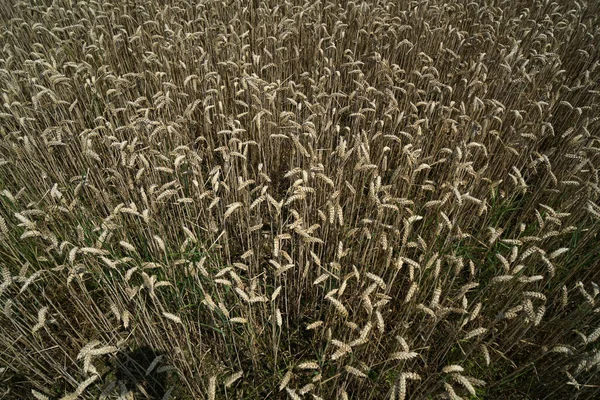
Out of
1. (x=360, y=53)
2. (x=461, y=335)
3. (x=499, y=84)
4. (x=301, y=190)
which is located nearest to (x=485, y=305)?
(x=461, y=335)

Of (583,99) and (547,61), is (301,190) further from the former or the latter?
(583,99)

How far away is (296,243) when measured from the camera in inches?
100

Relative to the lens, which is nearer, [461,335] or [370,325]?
[370,325]

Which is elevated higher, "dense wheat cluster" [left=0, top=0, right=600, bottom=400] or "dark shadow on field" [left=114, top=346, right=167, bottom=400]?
"dense wheat cluster" [left=0, top=0, right=600, bottom=400]

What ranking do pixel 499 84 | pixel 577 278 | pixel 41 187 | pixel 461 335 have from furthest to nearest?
pixel 499 84
pixel 41 187
pixel 577 278
pixel 461 335

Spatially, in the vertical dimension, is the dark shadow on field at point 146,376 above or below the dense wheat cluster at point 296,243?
below

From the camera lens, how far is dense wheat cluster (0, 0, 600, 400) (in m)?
1.95

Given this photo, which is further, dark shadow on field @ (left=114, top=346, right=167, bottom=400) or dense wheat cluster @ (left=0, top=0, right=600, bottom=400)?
dark shadow on field @ (left=114, top=346, right=167, bottom=400)

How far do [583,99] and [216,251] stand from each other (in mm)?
4000

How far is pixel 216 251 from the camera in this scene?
2.69 m

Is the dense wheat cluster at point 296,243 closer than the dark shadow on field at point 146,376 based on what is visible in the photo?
Yes

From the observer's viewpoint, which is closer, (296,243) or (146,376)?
(146,376)

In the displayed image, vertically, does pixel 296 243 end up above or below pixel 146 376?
above

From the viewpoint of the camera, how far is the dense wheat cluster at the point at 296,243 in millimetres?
1953
